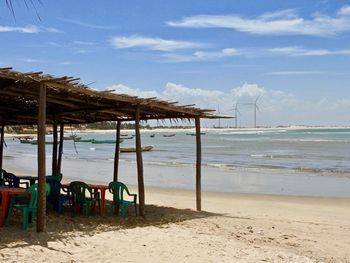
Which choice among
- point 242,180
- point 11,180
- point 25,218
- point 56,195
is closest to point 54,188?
point 56,195

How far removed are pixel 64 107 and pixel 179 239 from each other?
13.2ft

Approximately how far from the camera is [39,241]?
19.4 feet

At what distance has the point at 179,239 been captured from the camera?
6555 millimetres

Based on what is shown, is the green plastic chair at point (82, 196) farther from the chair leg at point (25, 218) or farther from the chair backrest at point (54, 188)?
the chair leg at point (25, 218)

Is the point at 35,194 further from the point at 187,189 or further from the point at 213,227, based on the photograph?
the point at 187,189

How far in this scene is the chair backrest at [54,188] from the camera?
823cm

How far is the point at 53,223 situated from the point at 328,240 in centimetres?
421

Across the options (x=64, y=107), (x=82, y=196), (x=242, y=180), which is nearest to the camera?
Answer: (x=82, y=196)

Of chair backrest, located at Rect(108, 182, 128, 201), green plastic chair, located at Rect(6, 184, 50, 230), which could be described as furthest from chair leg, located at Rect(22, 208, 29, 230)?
chair backrest, located at Rect(108, 182, 128, 201)

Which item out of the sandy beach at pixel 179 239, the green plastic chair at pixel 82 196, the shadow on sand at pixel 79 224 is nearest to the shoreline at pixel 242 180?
the sandy beach at pixel 179 239

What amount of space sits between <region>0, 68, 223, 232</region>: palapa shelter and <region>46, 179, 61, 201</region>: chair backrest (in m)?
1.31

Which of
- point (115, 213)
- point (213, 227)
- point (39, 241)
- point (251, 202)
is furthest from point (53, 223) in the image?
point (251, 202)

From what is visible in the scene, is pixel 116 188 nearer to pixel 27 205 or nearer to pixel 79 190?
pixel 79 190

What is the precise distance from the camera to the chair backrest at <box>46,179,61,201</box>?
823 centimetres
